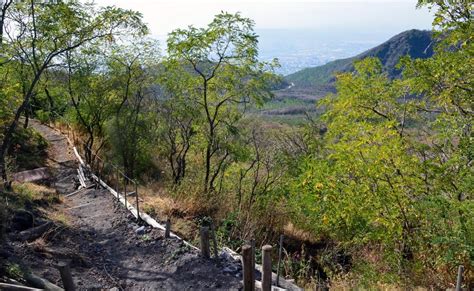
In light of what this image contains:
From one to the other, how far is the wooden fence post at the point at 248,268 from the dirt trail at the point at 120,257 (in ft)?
3.01

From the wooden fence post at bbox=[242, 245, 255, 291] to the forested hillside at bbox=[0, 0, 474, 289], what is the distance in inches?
94.0

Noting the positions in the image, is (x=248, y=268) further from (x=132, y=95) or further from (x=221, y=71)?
(x=132, y=95)

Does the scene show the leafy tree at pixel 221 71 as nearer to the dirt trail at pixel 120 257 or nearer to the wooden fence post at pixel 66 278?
the dirt trail at pixel 120 257

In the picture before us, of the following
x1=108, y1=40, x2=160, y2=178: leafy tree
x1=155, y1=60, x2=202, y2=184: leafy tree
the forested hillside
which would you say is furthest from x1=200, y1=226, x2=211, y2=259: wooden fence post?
x1=108, y1=40, x2=160, y2=178: leafy tree

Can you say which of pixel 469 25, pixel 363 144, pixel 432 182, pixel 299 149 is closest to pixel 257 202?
pixel 363 144

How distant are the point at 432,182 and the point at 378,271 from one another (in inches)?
88.6

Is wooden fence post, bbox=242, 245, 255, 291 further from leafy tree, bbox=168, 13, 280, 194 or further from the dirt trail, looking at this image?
leafy tree, bbox=168, 13, 280, 194

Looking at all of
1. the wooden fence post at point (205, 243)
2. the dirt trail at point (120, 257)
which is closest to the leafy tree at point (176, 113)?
the dirt trail at point (120, 257)

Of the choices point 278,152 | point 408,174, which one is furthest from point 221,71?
point 408,174

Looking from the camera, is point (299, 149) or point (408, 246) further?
point (299, 149)

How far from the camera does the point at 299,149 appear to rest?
Answer: 20328 mm

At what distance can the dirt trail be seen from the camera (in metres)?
6.36

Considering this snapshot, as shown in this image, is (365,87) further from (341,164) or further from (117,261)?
(117,261)

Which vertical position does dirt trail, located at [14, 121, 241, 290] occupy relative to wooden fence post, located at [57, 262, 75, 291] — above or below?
below
